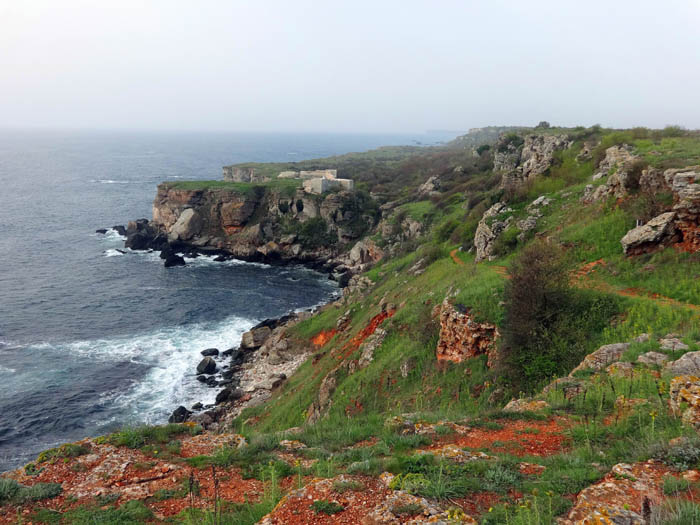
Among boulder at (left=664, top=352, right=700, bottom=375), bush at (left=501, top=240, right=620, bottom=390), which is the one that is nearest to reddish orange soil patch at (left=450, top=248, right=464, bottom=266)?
bush at (left=501, top=240, right=620, bottom=390)

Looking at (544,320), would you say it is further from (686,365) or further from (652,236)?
(652,236)

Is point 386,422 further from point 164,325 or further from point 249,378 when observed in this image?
point 164,325

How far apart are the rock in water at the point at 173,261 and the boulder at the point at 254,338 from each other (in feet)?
88.5

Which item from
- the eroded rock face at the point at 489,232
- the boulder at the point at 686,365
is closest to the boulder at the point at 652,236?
the boulder at the point at 686,365

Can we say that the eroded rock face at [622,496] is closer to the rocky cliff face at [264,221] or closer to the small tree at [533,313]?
the small tree at [533,313]

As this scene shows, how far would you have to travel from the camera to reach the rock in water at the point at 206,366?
34.6 meters

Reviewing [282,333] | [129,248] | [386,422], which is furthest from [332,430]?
[129,248]

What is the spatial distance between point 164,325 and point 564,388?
41090mm

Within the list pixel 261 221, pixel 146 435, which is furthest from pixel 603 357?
pixel 261 221

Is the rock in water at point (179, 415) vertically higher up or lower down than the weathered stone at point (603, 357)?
lower down

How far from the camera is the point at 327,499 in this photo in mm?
5781

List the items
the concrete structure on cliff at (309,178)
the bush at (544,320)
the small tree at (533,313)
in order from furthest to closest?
the concrete structure on cliff at (309,178) < the small tree at (533,313) < the bush at (544,320)

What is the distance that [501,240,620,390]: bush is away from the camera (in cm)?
1275

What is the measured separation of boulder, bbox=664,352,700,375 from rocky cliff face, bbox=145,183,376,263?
2313 inches
